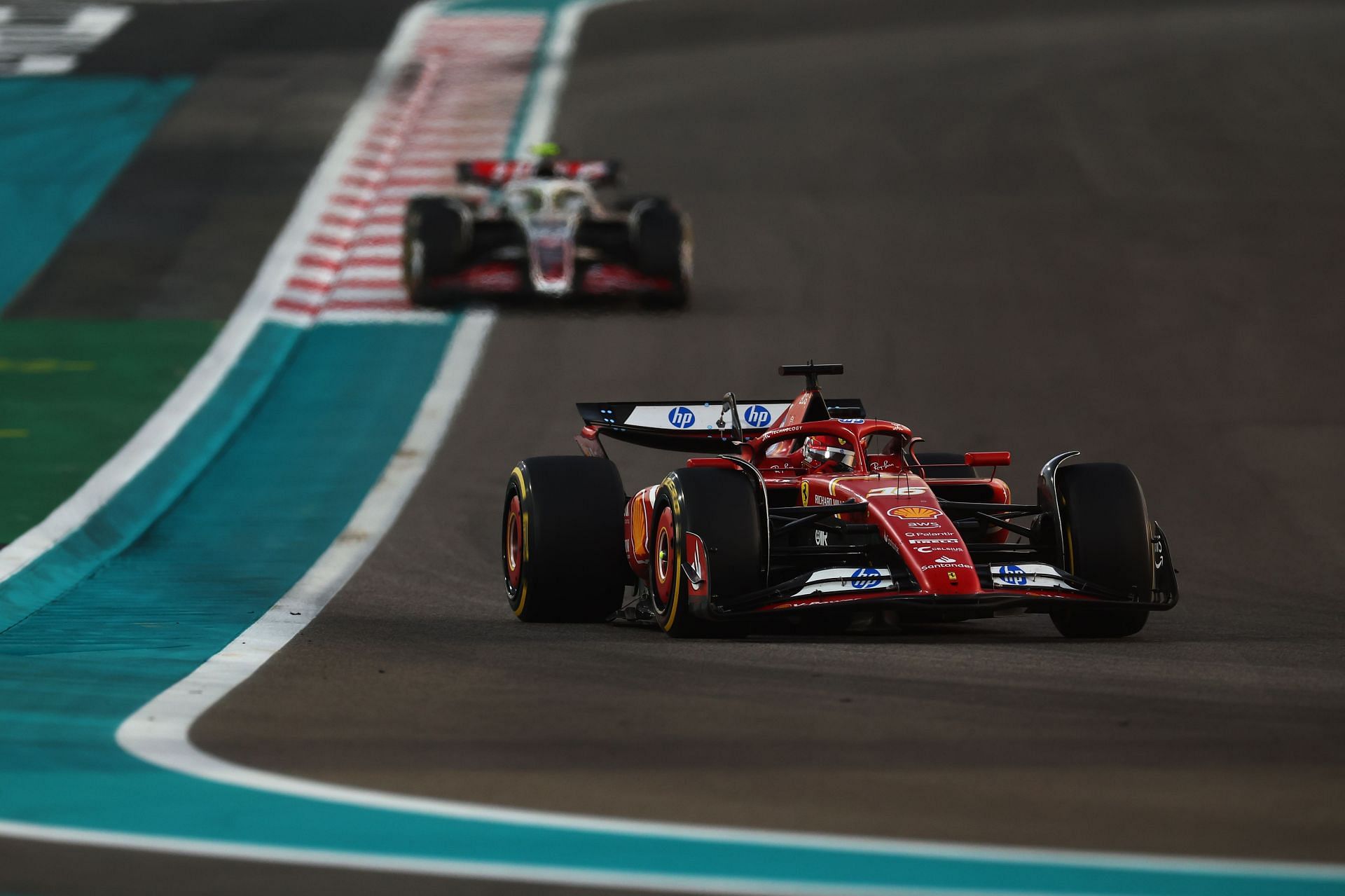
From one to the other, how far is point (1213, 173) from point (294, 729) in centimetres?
2451

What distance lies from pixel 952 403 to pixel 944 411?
296mm

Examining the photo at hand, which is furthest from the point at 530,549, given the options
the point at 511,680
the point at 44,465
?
the point at 44,465

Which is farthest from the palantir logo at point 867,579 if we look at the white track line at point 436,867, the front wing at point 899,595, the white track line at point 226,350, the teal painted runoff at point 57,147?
the teal painted runoff at point 57,147

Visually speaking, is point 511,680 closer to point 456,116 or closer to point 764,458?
point 764,458

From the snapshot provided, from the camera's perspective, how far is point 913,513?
995 centimetres

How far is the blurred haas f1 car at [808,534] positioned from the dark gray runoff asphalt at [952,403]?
0.26m

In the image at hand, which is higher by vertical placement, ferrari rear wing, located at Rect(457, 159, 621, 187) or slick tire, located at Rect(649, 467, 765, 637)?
slick tire, located at Rect(649, 467, 765, 637)

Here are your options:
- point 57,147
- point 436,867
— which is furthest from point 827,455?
point 57,147

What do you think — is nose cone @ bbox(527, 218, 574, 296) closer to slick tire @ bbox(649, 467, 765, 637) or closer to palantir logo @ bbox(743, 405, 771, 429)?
palantir logo @ bbox(743, 405, 771, 429)

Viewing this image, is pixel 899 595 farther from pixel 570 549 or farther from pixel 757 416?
pixel 757 416

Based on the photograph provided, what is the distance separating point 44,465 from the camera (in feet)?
52.5

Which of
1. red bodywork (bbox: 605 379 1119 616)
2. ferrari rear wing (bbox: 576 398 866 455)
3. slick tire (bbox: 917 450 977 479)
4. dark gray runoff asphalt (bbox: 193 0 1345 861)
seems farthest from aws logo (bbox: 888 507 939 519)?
slick tire (bbox: 917 450 977 479)

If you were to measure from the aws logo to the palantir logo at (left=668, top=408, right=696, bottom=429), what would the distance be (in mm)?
2324

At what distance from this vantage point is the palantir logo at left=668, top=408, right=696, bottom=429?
39.5ft
